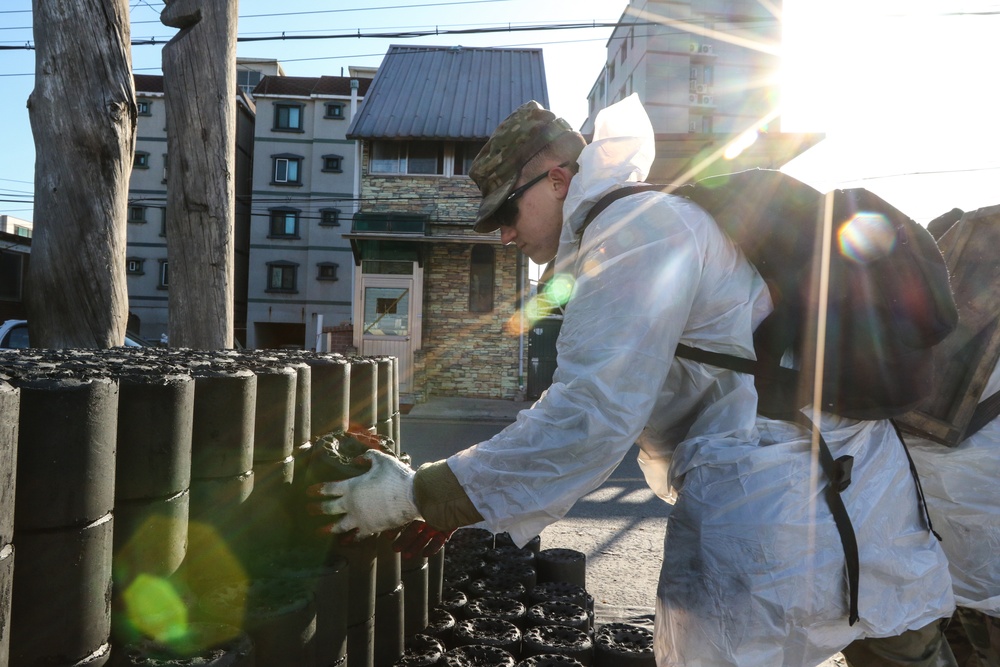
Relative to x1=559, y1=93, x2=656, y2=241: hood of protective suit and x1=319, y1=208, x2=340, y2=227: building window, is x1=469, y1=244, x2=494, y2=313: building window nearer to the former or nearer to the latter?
x1=559, y1=93, x2=656, y2=241: hood of protective suit

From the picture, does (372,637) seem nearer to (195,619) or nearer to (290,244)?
(195,619)

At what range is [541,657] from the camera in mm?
2492

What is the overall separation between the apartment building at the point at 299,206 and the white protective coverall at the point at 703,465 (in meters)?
31.7

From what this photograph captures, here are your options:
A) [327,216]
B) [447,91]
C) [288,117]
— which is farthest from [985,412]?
[288,117]

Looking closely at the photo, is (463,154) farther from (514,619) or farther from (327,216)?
(327,216)

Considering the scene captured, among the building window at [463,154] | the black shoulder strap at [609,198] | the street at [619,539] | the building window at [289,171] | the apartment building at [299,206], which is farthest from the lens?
the building window at [289,171]

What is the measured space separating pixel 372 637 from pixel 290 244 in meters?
32.5

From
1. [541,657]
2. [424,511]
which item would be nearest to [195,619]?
[424,511]

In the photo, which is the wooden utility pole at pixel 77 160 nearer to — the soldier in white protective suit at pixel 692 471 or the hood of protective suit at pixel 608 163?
the soldier in white protective suit at pixel 692 471

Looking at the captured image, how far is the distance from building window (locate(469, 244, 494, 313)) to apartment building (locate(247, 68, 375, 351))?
1624 centimetres

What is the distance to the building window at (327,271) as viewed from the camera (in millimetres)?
32812

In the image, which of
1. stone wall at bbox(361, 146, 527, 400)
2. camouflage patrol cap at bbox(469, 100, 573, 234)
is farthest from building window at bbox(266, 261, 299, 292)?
camouflage patrol cap at bbox(469, 100, 573, 234)

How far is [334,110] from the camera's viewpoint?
32.7 m

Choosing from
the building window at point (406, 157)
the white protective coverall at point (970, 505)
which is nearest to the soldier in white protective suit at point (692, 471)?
the white protective coverall at point (970, 505)
